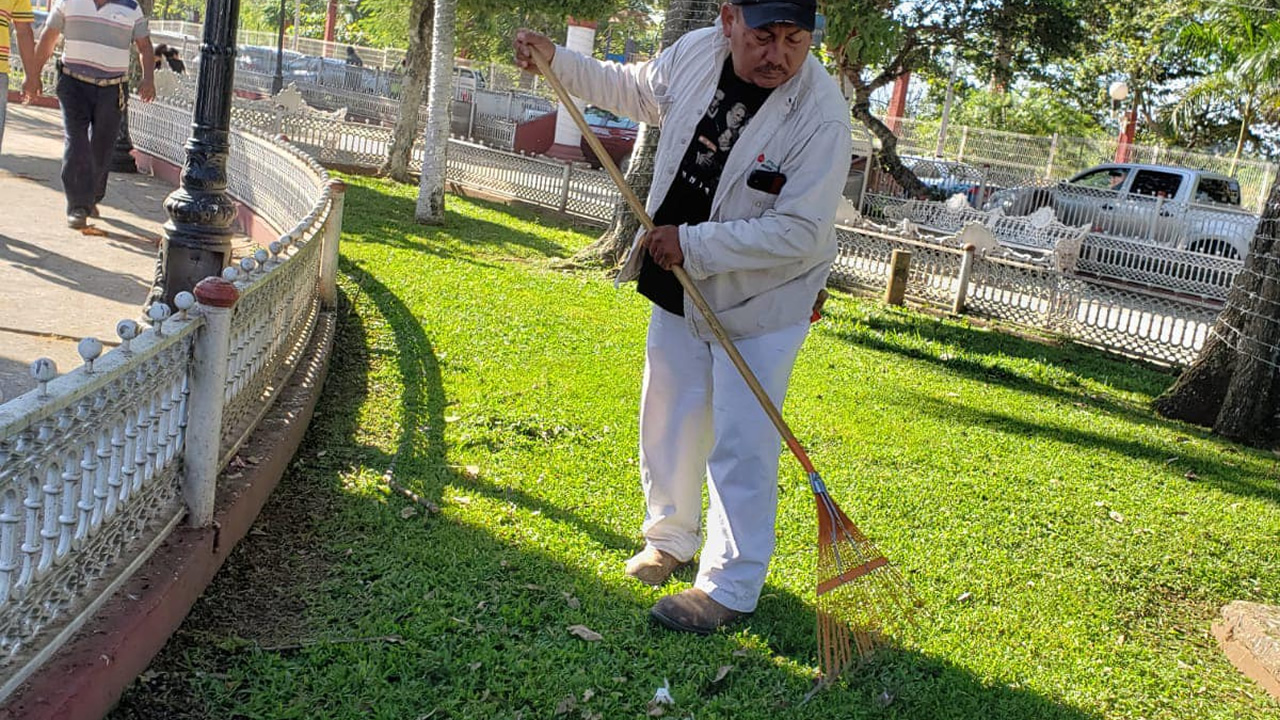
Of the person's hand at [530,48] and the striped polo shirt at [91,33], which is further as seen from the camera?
the striped polo shirt at [91,33]

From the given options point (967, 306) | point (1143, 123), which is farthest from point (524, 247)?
point (1143, 123)

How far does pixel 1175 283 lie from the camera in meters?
16.5

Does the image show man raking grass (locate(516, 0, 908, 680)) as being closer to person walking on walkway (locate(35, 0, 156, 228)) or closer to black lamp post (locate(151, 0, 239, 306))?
black lamp post (locate(151, 0, 239, 306))

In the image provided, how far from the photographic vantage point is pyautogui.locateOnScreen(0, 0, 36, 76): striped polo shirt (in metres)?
7.16

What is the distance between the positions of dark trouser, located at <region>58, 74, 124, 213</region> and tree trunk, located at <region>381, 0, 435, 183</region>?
9.36m

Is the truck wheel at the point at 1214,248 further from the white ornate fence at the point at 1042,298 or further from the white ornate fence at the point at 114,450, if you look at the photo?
the white ornate fence at the point at 114,450

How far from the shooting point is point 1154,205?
62.6 feet

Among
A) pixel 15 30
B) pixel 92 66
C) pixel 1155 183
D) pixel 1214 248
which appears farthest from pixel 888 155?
pixel 15 30

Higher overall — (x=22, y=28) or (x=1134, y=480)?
(x=22, y=28)

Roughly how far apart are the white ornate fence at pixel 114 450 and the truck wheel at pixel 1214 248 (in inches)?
657

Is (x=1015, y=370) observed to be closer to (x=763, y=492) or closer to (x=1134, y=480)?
(x=1134, y=480)

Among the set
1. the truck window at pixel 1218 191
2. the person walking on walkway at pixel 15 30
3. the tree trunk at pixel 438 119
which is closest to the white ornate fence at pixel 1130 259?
the truck window at pixel 1218 191

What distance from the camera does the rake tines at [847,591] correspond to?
3.81 meters

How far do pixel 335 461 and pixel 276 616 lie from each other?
149 centimetres
